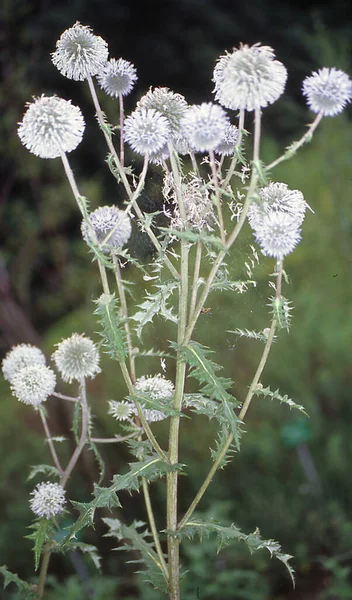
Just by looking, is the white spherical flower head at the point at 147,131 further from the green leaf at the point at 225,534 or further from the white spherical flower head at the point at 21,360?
the green leaf at the point at 225,534

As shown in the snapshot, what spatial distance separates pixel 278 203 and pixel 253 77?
0.73 feet

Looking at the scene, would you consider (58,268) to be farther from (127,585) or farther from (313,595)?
(313,595)

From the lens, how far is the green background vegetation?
7.58ft

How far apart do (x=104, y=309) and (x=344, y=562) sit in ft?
5.91

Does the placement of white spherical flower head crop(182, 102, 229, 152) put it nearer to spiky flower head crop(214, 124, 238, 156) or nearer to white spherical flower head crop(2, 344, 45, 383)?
spiky flower head crop(214, 124, 238, 156)

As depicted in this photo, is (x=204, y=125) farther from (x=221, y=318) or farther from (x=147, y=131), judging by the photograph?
(x=221, y=318)

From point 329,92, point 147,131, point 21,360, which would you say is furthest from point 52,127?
point 21,360

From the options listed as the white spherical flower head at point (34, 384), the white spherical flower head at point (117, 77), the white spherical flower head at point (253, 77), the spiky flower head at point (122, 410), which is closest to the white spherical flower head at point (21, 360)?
the white spherical flower head at point (34, 384)

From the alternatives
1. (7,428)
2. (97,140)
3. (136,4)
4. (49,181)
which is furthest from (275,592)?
(136,4)

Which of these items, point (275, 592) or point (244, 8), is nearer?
point (275, 592)

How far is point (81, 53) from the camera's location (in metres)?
1.05

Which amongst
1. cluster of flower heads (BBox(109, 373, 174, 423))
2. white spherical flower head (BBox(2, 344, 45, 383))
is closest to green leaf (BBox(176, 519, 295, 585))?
cluster of flower heads (BBox(109, 373, 174, 423))

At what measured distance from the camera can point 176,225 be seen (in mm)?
1063

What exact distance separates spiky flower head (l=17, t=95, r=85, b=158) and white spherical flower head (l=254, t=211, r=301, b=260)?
0.32 meters
